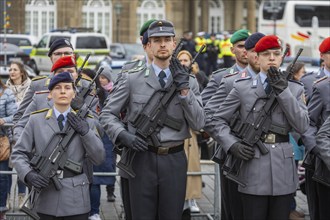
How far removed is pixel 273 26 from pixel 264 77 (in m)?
37.9

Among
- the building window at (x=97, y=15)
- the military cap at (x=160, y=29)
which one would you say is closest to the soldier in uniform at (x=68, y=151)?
the military cap at (x=160, y=29)

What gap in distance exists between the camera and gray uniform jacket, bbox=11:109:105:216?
7.61 m

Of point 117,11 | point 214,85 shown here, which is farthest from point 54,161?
point 117,11

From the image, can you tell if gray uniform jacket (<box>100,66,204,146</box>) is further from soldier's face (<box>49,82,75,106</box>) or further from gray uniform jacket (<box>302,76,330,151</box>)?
gray uniform jacket (<box>302,76,330,151</box>)

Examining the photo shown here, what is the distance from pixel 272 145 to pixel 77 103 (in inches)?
67.1

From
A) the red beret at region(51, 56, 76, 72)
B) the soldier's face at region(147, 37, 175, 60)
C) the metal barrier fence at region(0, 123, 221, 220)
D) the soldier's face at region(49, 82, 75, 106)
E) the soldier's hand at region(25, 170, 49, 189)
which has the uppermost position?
the soldier's face at region(147, 37, 175, 60)

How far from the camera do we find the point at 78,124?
25.0 feet

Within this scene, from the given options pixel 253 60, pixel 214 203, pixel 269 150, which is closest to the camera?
pixel 269 150

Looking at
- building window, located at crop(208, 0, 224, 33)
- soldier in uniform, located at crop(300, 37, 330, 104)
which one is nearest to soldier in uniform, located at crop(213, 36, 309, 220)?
soldier in uniform, located at crop(300, 37, 330, 104)

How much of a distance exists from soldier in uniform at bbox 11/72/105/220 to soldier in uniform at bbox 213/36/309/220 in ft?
3.92

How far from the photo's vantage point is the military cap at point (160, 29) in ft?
25.1

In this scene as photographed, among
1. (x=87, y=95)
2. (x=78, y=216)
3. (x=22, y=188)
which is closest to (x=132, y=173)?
(x=78, y=216)

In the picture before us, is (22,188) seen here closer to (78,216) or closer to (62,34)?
(78,216)

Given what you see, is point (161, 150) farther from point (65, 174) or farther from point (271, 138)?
point (271, 138)
